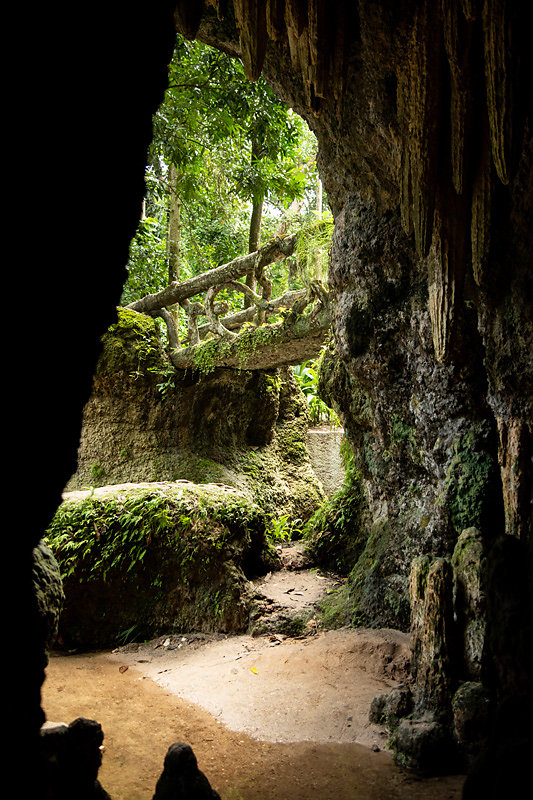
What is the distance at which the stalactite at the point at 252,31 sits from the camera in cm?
369

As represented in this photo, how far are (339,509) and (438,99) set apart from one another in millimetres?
5668

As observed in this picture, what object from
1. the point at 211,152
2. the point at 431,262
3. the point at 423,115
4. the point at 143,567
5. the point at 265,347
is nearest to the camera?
the point at 423,115

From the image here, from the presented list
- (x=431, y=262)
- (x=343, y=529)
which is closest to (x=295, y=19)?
(x=431, y=262)

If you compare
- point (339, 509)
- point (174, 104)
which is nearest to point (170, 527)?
point (339, 509)

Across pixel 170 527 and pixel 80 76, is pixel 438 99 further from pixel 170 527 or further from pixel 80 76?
pixel 170 527

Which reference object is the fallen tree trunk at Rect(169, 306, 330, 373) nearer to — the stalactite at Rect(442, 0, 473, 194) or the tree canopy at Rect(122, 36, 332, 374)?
the tree canopy at Rect(122, 36, 332, 374)

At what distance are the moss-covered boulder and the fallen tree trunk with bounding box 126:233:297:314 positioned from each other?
428cm

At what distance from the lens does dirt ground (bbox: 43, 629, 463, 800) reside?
121 inches

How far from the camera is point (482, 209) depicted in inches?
142

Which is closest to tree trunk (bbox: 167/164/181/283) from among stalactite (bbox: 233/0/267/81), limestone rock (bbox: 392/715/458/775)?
stalactite (bbox: 233/0/267/81)

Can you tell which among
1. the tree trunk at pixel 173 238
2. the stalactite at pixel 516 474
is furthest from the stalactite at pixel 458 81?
the tree trunk at pixel 173 238

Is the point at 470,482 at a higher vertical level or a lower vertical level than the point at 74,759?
higher

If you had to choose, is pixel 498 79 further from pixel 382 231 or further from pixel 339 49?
pixel 382 231

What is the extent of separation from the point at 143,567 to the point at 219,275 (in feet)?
17.6
